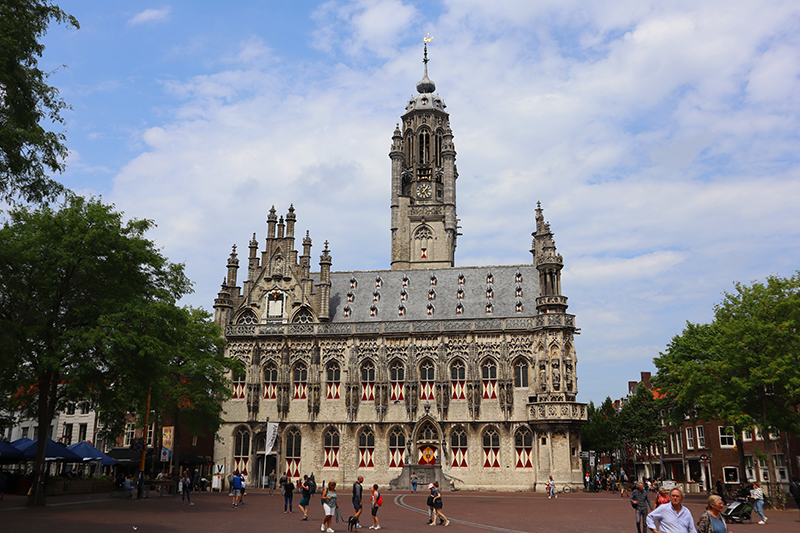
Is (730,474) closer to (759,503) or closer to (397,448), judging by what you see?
(397,448)

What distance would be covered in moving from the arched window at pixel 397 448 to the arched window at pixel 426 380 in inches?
139

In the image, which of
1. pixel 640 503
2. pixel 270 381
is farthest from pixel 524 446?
pixel 640 503

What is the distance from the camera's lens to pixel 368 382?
53531 millimetres

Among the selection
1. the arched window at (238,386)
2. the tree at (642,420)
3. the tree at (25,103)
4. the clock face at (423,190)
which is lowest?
the tree at (642,420)

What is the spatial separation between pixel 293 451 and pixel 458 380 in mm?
15412

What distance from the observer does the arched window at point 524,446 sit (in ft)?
164

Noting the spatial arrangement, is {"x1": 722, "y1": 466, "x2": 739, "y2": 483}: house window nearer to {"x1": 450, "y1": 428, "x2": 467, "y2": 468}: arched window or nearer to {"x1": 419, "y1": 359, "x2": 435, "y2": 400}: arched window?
{"x1": 450, "y1": 428, "x2": 467, "y2": 468}: arched window

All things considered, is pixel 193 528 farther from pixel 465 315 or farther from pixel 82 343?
pixel 465 315

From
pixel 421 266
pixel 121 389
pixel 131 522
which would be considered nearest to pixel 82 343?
pixel 121 389

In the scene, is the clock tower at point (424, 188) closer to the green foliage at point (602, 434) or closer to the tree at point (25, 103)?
the green foliage at point (602, 434)

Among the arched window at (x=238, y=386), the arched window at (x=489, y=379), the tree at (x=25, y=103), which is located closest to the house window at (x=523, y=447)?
the arched window at (x=489, y=379)

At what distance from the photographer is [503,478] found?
5003 cm

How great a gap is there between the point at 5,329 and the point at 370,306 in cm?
3693

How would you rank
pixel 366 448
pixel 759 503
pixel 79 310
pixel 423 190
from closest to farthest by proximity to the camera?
pixel 759 503
pixel 79 310
pixel 366 448
pixel 423 190
